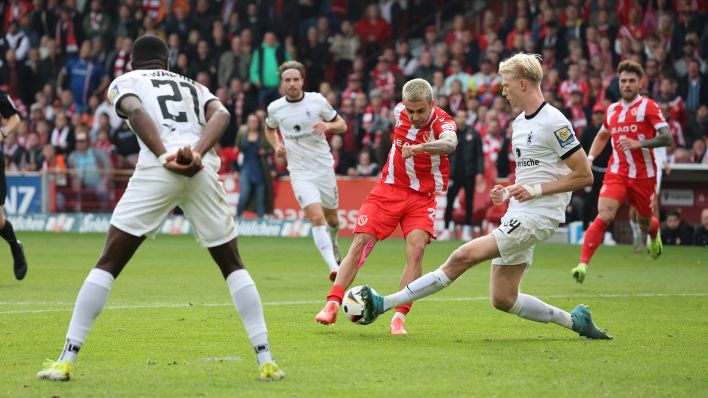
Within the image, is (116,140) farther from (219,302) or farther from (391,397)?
(391,397)

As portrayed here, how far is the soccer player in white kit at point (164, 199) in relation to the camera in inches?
283

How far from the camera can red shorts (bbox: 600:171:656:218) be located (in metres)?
15.2

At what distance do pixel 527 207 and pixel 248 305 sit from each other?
2645 millimetres

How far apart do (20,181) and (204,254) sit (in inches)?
366

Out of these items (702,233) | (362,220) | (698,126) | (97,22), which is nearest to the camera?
(362,220)

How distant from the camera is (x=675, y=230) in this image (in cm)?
2183

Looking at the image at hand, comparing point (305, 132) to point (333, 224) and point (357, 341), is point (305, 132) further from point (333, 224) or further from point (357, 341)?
point (357, 341)

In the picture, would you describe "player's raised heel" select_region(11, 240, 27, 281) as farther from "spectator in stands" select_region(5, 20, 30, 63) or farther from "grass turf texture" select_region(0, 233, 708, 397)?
"spectator in stands" select_region(5, 20, 30, 63)

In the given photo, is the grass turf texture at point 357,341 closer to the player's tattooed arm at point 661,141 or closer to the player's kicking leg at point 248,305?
the player's kicking leg at point 248,305

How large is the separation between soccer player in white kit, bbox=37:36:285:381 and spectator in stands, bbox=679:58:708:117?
16976 millimetres

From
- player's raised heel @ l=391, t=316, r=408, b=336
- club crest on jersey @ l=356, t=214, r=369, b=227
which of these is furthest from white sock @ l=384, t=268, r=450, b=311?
club crest on jersey @ l=356, t=214, r=369, b=227

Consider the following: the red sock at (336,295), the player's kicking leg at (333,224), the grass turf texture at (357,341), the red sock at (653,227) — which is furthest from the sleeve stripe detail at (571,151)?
the red sock at (653,227)

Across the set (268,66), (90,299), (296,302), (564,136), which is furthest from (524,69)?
(268,66)

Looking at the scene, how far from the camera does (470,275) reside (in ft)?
51.6
